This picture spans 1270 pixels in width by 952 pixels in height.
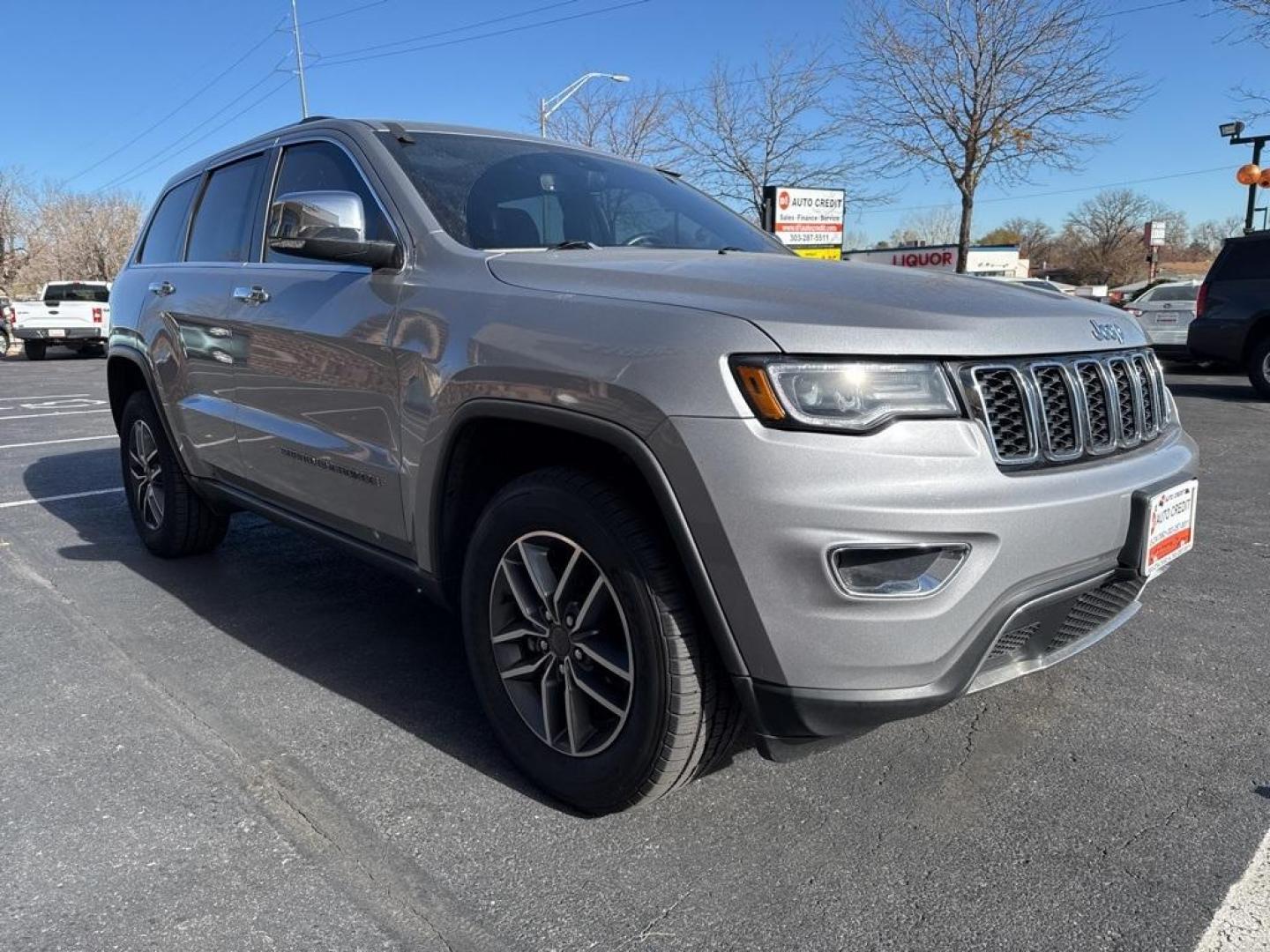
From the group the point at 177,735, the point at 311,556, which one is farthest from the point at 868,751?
the point at 311,556

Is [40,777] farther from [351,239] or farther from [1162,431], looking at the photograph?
[1162,431]

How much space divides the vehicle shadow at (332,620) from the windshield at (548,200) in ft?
4.36

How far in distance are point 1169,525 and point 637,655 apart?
Answer: 1.39 m

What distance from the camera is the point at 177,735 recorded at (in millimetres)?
2941

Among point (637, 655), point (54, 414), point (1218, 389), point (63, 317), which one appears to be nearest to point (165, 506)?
point (637, 655)

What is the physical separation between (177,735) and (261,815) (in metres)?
0.63

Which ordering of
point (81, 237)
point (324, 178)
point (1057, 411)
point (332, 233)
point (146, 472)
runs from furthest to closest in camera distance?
point (81, 237) → point (146, 472) → point (324, 178) → point (332, 233) → point (1057, 411)

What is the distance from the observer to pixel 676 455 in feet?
6.63

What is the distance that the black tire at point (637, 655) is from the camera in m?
2.15

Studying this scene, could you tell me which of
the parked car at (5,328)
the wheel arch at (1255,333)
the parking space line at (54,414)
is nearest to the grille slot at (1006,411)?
the wheel arch at (1255,333)

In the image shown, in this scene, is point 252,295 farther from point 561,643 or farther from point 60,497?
point 60,497

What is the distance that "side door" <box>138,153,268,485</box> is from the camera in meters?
3.86

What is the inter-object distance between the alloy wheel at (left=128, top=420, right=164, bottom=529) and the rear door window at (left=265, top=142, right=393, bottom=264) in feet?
5.44

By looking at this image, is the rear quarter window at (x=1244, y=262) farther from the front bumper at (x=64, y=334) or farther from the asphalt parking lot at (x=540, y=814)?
the front bumper at (x=64, y=334)
